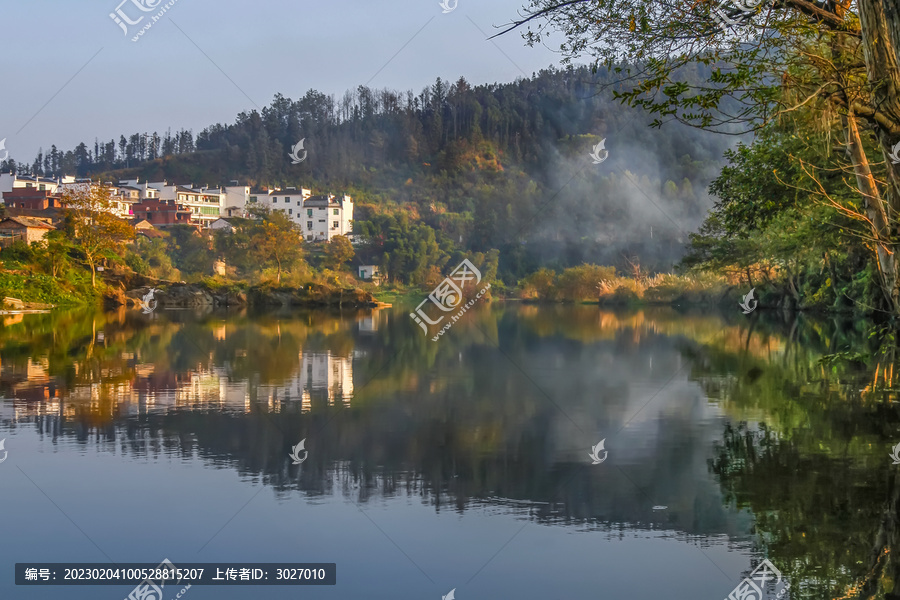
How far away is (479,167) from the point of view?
488ft

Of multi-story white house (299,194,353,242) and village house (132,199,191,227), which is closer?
village house (132,199,191,227)

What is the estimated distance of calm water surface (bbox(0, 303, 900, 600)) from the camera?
668cm

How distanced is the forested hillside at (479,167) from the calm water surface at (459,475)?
7004 cm

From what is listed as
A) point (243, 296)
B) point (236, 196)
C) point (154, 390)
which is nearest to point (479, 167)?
point (236, 196)

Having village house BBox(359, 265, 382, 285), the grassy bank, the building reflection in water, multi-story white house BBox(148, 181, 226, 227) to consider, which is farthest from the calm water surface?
multi-story white house BBox(148, 181, 226, 227)

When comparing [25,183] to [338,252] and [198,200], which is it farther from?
[338,252]

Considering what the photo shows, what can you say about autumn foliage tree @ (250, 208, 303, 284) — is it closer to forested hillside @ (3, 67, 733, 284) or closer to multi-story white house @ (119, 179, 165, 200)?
forested hillside @ (3, 67, 733, 284)

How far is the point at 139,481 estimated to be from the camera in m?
8.95

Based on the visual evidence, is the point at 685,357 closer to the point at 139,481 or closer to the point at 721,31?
the point at 721,31

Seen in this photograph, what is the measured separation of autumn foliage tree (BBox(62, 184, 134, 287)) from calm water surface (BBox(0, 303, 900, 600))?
129 ft

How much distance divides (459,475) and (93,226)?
53.5m

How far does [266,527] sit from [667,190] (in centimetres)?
12374

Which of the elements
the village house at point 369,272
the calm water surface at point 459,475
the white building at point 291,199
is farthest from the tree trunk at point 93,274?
the white building at point 291,199

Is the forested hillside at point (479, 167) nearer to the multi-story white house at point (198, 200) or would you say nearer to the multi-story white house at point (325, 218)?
the multi-story white house at point (325, 218)
